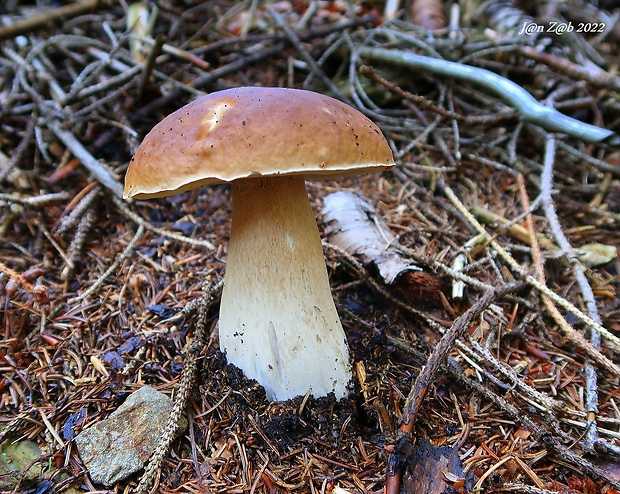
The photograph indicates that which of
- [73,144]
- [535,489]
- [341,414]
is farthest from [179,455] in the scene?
[73,144]

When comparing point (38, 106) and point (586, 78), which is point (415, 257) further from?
point (38, 106)

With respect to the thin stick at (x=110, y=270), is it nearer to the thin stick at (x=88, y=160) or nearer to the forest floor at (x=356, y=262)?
the forest floor at (x=356, y=262)

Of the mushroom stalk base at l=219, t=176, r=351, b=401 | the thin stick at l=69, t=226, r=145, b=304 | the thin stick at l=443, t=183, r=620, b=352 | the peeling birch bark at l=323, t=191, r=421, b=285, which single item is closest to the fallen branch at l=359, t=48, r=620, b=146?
the thin stick at l=443, t=183, r=620, b=352

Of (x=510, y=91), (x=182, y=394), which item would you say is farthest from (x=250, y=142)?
(x=510, y=91)

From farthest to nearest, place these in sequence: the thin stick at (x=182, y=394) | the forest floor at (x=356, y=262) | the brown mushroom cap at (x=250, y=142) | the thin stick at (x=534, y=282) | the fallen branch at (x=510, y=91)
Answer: the fallen branch at (x=510, y=91), the thin stick at (x=534, y=282), the forest floor at (x=356, y=262), the thin stick at (x=182, y=394), the brown mushroom cap at (x=250, y=142)

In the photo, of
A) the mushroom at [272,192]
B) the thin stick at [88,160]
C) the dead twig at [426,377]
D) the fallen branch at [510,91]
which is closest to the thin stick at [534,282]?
the dead twig at [426,377]
